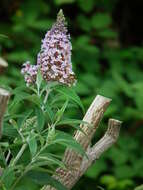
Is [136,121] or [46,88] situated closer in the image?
[46,88]

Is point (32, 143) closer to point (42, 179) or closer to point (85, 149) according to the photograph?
point (42, 179)

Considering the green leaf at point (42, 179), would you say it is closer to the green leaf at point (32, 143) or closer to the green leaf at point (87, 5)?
the green leaf at point (32, 143)

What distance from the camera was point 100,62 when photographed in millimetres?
4262

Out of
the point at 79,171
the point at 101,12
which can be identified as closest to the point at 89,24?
the point at 101,12

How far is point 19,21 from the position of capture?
12.5 feet

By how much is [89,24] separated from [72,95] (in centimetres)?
265

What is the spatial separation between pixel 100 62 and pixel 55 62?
3.01 meters

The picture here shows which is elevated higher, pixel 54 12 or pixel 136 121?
pixel 54 12

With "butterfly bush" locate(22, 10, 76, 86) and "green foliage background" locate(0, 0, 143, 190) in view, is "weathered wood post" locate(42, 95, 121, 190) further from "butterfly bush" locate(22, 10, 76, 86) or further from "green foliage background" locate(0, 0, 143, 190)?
"green foliage background" locate(0, 0, 143, 190)

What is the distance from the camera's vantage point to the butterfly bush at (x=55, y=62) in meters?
1.26

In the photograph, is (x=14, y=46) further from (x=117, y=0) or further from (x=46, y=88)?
(x=46, y=88)

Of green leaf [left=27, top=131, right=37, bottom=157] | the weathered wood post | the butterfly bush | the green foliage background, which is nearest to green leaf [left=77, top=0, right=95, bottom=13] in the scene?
the green foliage background

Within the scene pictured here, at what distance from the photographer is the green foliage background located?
3395 millimetres

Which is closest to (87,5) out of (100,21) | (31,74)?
(100,21)
